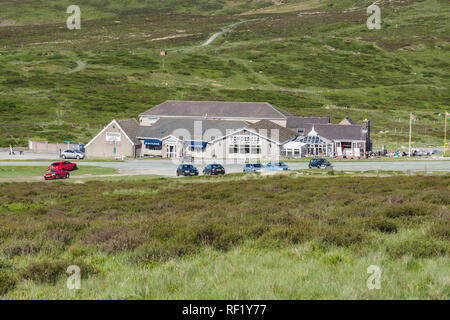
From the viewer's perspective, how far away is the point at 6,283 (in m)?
7.02

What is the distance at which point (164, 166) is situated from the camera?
6175 centimetres

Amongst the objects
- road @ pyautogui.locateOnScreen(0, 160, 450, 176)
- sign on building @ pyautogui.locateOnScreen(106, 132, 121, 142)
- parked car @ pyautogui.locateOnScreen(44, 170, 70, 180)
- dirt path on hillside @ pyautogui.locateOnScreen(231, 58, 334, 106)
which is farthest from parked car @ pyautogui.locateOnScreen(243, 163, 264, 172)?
dirt path on hillside @ pyautogui.locateOnScreen(231, 58, 334, 106)

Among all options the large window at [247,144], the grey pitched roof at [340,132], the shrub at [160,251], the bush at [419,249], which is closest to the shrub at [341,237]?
the bush at [419,249]

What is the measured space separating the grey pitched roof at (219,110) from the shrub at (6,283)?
271 ft

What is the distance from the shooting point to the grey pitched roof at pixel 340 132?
8012 cm

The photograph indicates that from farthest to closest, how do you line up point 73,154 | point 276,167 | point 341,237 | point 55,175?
point 73,154 → point 276,167 → point 55,175 → point 341,237

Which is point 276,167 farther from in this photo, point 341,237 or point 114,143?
point 341,237

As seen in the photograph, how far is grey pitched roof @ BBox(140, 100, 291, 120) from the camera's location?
8981cm

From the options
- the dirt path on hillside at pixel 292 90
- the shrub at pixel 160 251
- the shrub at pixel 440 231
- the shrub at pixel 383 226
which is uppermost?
the dirt path on hillside at pixel 292 90

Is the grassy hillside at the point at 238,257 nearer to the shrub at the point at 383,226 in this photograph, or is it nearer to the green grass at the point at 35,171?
the shrub at the point at 383,226

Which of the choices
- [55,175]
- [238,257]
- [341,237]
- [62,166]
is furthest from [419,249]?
[62,166]

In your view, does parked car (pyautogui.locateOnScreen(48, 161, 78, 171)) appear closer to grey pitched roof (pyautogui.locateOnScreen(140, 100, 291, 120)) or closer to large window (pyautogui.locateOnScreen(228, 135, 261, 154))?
large window (pyautogui.locateOnScreen(228, 135, 261, 154))

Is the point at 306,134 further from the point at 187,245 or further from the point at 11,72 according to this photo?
the point at 11,72

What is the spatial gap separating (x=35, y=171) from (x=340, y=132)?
53.3m
